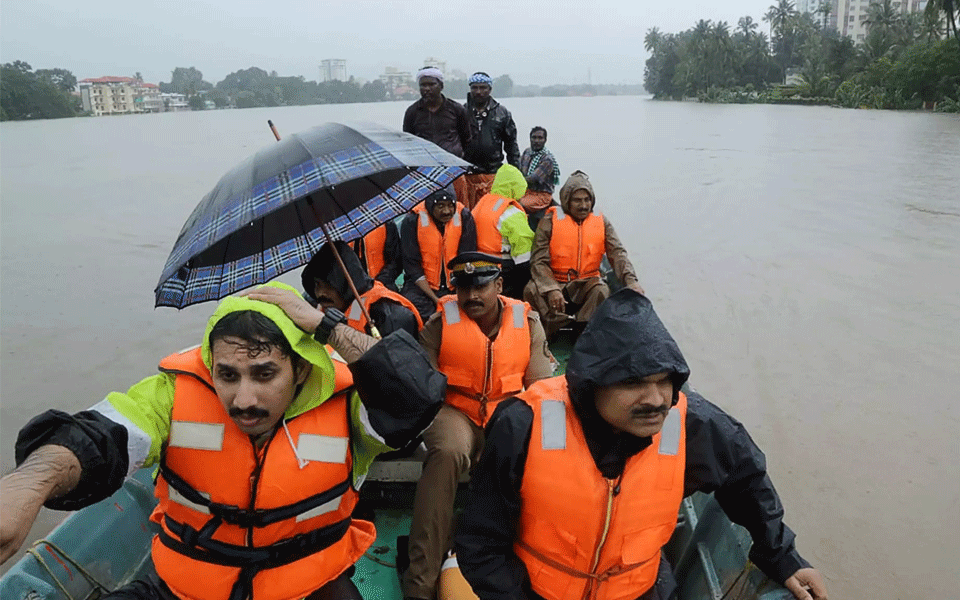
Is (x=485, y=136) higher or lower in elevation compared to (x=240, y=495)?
higher

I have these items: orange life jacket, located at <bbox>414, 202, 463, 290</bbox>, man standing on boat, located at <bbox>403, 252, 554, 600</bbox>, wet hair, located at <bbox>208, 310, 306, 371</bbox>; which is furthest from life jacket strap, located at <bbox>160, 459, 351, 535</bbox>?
orange life jacket, located at <bbox>414, 202, 463, 290</bbox>

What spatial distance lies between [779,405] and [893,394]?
1.13m

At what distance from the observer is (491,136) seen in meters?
6.25

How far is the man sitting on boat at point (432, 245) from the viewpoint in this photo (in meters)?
4.53

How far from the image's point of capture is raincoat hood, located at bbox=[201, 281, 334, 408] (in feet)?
5.33

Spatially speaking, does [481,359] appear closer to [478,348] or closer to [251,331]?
[478,348]

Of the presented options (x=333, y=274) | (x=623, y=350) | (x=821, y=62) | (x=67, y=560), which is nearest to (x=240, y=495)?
(x=67, y=560)

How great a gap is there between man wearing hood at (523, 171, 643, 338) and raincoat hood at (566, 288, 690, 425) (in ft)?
9.70

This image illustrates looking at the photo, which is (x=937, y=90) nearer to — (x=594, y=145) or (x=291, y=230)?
(x=594, y=145)

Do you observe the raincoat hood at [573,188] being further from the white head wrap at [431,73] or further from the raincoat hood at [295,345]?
the raincoat hood at [295,345]

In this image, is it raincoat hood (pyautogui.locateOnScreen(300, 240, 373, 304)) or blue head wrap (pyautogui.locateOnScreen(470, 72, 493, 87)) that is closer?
raincoat hood (pyautogui.locateOnScreen(300, 240, 373, 304))

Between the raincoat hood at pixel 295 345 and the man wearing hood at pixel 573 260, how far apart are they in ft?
9.45

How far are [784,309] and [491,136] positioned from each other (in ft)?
14.5

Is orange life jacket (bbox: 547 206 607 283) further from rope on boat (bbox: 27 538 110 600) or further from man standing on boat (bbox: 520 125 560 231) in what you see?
rope on boat (bbox: 27 538 110 600)
